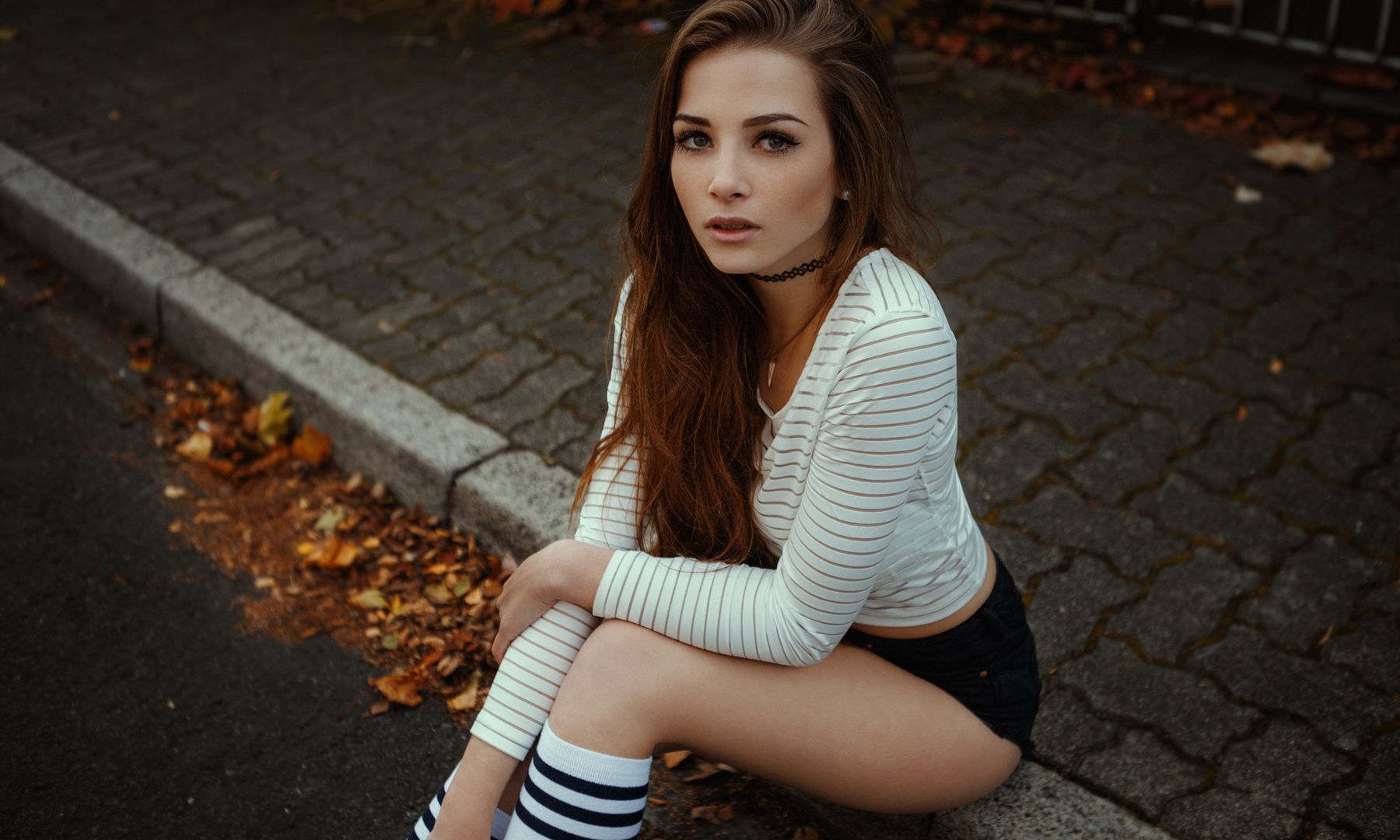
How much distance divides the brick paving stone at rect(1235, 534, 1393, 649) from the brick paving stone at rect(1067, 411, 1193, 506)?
1.39 ft

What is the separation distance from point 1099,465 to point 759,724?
1.64 m

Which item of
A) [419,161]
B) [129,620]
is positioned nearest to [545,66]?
[419,161]

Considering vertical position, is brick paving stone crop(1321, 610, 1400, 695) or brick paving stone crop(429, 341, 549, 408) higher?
brick paving stone crop(429, 341, 549, 408)

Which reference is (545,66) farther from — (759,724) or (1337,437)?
(759,724)

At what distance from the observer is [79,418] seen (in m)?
3.53

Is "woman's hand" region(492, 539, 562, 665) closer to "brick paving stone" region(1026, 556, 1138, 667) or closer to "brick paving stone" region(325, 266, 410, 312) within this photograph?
"brick paving stone" region(1026, 556, 1138, 667)

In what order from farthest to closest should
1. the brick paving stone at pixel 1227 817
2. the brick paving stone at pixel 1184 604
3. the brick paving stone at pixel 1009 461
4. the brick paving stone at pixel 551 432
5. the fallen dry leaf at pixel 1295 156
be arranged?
the fallen dry leaf at pixel 1295 156
the brick paving stone at pixel 551 432
the brick paving stone at pixel 1009 461
the brick paving stone at pixel 1184 604
the brick paving stone at pixel 1227 817

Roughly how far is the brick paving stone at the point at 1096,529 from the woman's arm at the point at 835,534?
116cm

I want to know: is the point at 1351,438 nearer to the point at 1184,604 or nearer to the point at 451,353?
the point at 1184,604

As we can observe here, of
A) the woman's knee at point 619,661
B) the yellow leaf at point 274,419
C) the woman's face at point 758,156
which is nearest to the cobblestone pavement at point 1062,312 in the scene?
the yellow leaf at point 274,419

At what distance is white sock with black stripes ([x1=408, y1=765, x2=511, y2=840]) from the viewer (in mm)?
1821

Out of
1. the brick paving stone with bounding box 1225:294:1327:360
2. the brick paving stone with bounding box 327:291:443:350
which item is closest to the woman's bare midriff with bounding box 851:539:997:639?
the brick paving stone with bounding box 1225:294:1327:360

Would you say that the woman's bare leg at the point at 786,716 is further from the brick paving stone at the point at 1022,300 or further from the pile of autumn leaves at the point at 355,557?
the brick paving stone at the point at 1022,300

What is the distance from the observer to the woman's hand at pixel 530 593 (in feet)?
6.10
